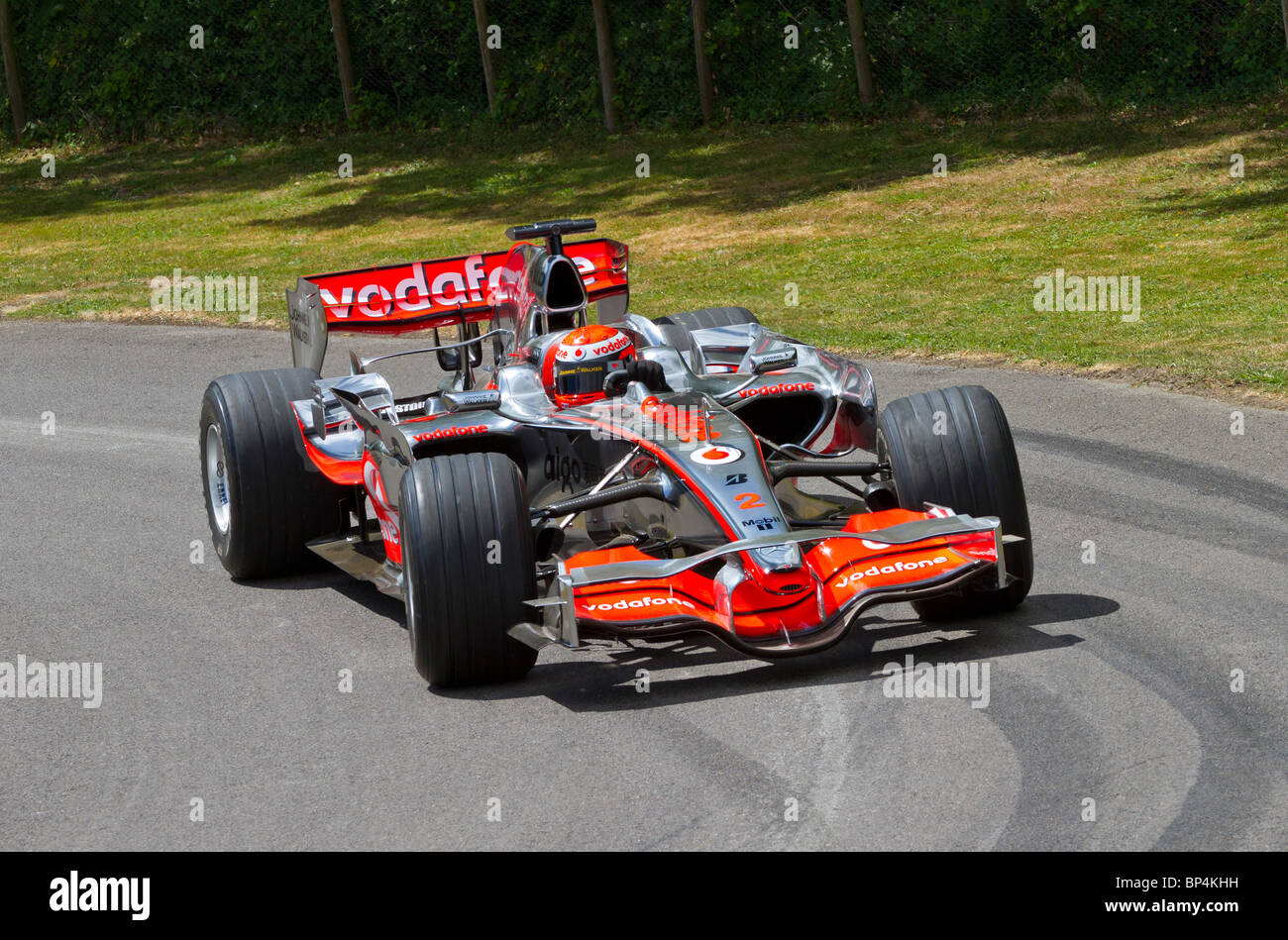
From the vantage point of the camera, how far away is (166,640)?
7.80m

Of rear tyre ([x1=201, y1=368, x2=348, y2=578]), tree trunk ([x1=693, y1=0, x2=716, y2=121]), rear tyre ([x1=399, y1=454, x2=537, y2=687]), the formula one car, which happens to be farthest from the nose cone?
tree trunk ([x1=693, y1=0, x2=716, y2=121])

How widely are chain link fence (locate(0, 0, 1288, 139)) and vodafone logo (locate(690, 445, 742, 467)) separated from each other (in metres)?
15.5

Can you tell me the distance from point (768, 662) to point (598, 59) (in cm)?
2142

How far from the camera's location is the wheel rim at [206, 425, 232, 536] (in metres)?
9.09

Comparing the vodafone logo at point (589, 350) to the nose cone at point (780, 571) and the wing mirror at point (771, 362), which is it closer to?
the wing mirror at point (771, 362)

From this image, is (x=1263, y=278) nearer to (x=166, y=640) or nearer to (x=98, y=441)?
(x=98, y=441)

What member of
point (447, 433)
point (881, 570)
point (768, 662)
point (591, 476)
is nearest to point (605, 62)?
point (591, 476)

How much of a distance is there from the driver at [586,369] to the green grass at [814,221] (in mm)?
5224

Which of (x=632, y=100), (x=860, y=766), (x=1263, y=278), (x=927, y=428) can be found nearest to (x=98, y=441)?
(x=927, y=428)

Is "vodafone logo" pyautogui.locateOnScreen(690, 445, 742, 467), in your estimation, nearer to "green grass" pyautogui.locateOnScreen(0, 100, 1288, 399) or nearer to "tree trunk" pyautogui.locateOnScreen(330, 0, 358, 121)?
"green grass" pyautogui.locateOnScreen(0, 100, 1288, 399)

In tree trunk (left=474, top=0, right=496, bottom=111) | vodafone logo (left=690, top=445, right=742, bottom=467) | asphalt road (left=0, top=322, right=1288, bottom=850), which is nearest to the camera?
asphalt road (left=0, top=322, right=1288, bottom=850)

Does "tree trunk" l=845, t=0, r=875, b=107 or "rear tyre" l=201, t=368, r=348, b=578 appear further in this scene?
"tree trunk" l=845, t=0, r=875, b=107

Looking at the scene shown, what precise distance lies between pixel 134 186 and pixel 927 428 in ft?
73.6

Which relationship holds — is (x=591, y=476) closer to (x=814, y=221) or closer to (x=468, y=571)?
(x=468, y=571)
